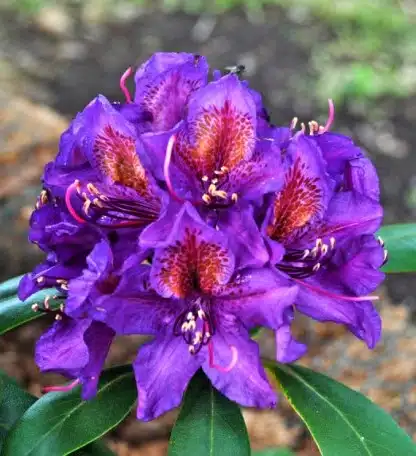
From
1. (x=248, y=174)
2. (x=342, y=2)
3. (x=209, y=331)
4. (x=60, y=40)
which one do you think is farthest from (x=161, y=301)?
(x=342, y=2)

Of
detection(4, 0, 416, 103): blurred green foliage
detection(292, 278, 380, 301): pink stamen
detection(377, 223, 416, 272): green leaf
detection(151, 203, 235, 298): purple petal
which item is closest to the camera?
detection(151, 203, 235, 298): purple petal

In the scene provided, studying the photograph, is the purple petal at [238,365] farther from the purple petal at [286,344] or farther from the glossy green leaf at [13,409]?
the glossy green leaf at [13,409]

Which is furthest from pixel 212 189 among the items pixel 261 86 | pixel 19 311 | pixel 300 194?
pixel 261 86

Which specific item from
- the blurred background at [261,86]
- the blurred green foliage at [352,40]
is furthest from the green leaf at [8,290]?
the blurred green foliage at [352,40]

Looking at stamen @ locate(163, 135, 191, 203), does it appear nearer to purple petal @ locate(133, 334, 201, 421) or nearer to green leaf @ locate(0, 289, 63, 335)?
purple petal @ locate(133, 334, 201, 421)

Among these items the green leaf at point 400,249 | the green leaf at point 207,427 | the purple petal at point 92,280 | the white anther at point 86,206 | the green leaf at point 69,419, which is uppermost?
the white anther at point 86,206

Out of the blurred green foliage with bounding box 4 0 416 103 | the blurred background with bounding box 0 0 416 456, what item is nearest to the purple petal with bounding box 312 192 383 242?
the blurred background with bounding box 0 0 416 456

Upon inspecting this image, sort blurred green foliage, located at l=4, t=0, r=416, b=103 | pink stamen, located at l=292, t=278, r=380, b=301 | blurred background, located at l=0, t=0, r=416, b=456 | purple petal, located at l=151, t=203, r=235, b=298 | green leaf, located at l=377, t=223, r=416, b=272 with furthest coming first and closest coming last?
blurred green foliage, located at l=4, t=0, r=416, b=103 < blurred background, located at l=0, t=0, r=416, b=456 < green leaf, located at l=377, t=223, r=416, b=272 < pink stamen, located at l=292, t=278, r=380, b=301 < purple petal, located at l=151, t=203, r=235, b=298
